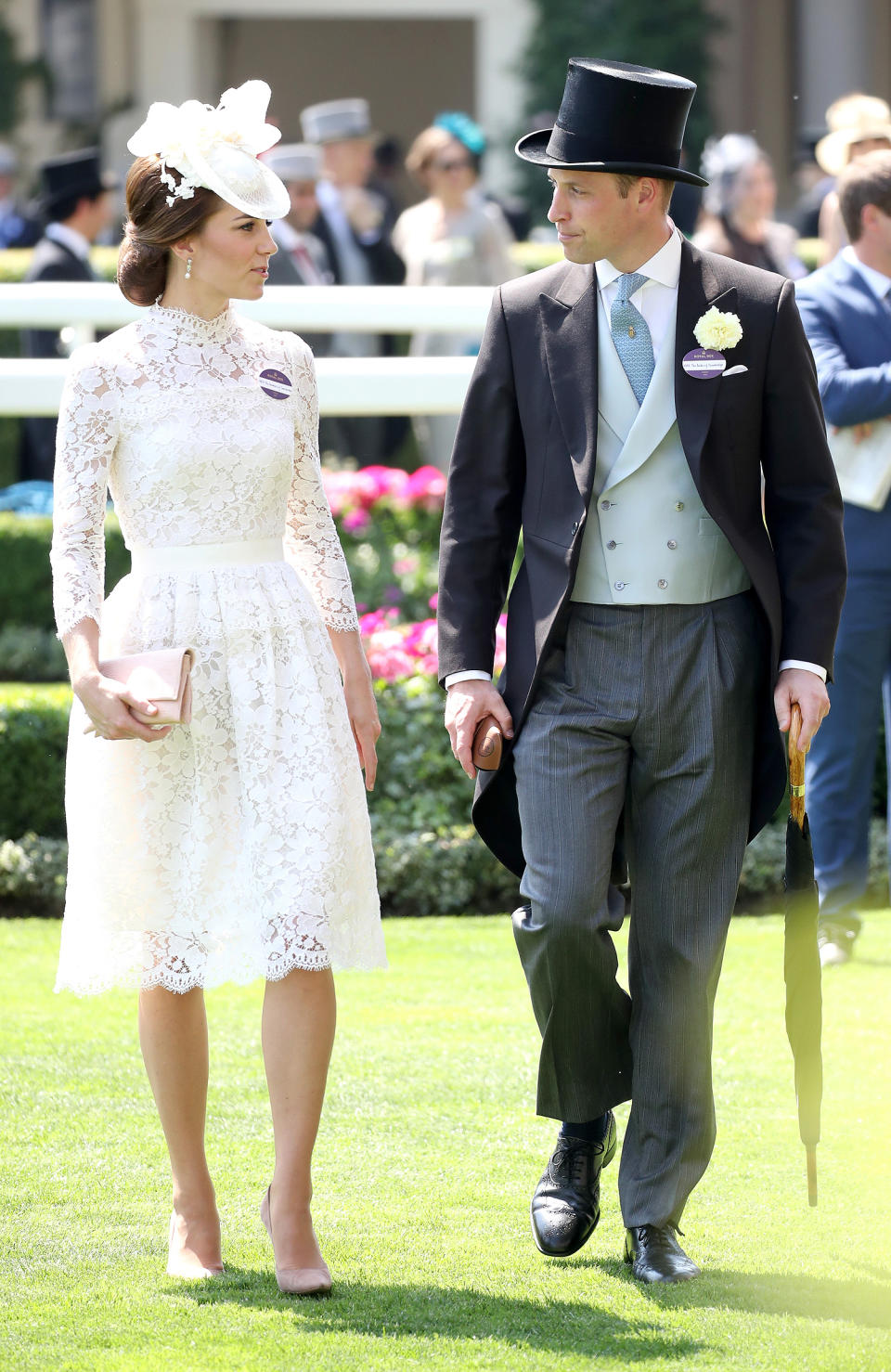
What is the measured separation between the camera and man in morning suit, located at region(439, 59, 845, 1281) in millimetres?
3539

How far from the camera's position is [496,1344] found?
3221 mm

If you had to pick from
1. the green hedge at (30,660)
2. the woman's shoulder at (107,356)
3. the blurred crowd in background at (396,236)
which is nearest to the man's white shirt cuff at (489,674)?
the woman's shoulder at (107,356)

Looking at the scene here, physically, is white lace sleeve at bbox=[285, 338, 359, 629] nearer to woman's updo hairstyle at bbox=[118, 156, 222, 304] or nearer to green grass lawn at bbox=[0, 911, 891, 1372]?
woman's updo hairstyle at bbox=[118, 156, 222, 304]

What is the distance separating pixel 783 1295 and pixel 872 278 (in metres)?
3.22

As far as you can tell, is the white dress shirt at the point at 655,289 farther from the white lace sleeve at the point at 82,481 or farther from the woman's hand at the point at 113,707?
the woman's hand at the point at 113,707

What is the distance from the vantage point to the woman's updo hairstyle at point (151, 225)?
11.5 ft

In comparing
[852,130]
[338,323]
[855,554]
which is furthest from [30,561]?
[855,554]

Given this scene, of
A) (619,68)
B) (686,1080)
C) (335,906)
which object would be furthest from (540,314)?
(686,1080)

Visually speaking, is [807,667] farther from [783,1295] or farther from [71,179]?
[71,179]

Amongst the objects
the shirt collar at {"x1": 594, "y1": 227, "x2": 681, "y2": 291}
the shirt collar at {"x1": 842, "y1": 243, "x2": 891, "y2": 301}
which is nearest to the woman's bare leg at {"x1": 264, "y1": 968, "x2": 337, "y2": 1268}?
the shirt collar at {"x1": 594, "y1": 227, "x2": 681, "y2": 291}

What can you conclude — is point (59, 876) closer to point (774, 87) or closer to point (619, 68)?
point (619, 68)

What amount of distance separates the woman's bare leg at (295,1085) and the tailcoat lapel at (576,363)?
37.4 inches

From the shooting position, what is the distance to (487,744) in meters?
3.66

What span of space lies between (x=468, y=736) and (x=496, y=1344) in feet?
3.32
